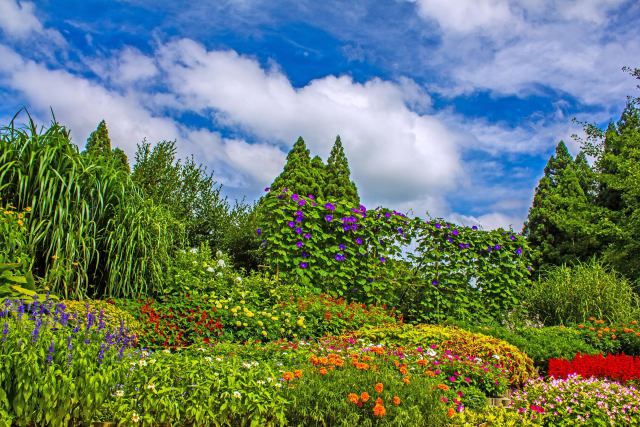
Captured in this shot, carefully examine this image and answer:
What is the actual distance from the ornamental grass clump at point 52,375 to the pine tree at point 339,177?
630 inches

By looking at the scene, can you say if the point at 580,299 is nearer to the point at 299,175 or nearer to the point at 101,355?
the point at 101,355

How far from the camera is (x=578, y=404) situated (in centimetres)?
432

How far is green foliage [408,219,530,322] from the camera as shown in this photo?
921 centimetres

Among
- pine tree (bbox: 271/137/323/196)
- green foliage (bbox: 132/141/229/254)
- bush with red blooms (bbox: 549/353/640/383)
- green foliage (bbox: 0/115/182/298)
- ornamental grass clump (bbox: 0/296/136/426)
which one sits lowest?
ornamental grass clump (bbox: 0/296/136/426)

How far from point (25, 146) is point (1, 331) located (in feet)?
11.4

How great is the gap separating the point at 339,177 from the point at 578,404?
1566 cm

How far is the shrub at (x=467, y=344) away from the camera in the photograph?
5391mm

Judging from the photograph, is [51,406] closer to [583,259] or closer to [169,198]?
[169,198]

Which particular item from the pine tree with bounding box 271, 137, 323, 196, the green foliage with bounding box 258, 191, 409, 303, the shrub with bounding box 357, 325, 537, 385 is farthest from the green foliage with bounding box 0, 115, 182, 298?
the pine tree with bounding box 271, 137, 323, 196

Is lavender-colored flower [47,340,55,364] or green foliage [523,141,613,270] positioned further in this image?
green foliage [523,141,613,270]

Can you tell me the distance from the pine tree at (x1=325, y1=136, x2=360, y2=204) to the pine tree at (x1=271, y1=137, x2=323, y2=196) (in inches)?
33.0

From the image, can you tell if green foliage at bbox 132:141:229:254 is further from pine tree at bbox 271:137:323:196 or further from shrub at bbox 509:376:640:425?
shrub at bbox 509:376:640:425

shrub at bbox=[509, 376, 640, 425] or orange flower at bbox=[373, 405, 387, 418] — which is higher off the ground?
shrub at bbox=[509, 376, 640, 425]

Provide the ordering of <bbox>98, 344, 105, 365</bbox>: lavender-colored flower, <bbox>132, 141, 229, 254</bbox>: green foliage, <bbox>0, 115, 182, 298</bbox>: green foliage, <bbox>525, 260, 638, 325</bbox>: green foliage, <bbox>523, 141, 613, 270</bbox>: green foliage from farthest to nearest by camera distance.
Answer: <bbox>523, 141, 613, 270</bbox>: green foliage → <bbox>132, 141, 229, 254</bbox>: green foliage → <bbox>525, 260, 638, 325</bbox>: green foliage → <bbox>0, 115, 182, 298</bbox>: green foliage → <bbox>98, 344, 105, 365</bbox>: lavender-colored flower
